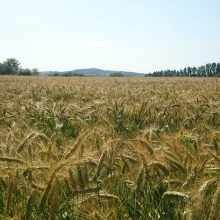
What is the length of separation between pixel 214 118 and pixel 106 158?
2.63 metres

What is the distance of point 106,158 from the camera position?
7.24 ft

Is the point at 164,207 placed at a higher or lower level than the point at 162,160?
lower

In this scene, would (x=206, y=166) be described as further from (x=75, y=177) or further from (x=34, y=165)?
(x=34, y=165)

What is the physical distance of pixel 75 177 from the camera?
1.94 m

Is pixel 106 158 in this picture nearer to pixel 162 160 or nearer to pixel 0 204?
pixel 162 160

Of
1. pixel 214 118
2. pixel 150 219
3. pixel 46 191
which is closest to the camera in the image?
pixel 46 191

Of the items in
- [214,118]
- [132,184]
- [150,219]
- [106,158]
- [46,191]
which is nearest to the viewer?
[46,191]

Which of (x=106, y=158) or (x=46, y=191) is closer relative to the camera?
(x=46, y=191)

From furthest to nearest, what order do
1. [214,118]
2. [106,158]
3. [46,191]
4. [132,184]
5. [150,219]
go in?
1. [214,118]
2. [106,158]
3. [132,184]
4. [150,219]
5. [46,191]

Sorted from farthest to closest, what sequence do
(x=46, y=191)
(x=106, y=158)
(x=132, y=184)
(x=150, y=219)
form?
(x=106, y=158)
(x=132, y=184)
(x=150, y=219)
(x=46, y=191)

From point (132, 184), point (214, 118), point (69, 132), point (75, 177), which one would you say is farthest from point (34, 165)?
point (214, 118)

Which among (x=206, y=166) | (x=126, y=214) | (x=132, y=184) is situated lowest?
(x=126, y=214)

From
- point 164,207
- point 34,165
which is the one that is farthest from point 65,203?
point 164,207

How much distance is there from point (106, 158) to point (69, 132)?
244 centimetres
